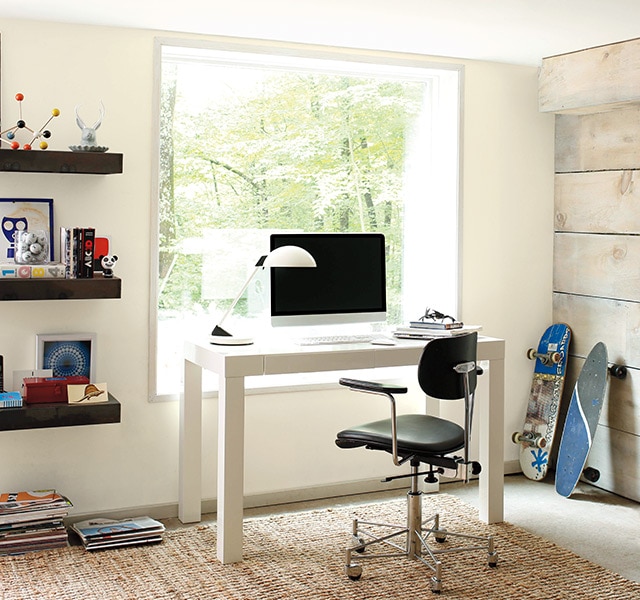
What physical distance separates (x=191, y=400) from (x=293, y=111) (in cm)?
153

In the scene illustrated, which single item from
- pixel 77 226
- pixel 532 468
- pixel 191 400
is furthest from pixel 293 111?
pixel 532 468

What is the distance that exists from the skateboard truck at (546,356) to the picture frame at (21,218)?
2608 mm

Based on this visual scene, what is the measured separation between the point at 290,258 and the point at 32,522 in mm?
1541

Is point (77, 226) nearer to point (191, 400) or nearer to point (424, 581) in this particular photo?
point (191, 400)

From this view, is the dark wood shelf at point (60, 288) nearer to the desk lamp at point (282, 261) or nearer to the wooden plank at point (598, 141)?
the desk lamp at point (282, 261)

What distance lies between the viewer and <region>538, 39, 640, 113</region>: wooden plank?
13.7 ft

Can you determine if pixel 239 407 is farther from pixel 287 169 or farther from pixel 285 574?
pixel 287 169

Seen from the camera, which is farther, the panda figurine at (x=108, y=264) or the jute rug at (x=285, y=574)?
the panda figurine at (x=108, y=264)

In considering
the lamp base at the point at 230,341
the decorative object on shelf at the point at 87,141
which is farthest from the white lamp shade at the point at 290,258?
the decorative object on shelf at the point at 87,141

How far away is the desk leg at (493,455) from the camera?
409 centimetres

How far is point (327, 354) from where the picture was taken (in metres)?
3.74

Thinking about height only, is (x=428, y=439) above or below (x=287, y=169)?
below

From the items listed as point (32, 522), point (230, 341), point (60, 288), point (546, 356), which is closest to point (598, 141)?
point (546, 356)

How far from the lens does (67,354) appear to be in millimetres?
3898
